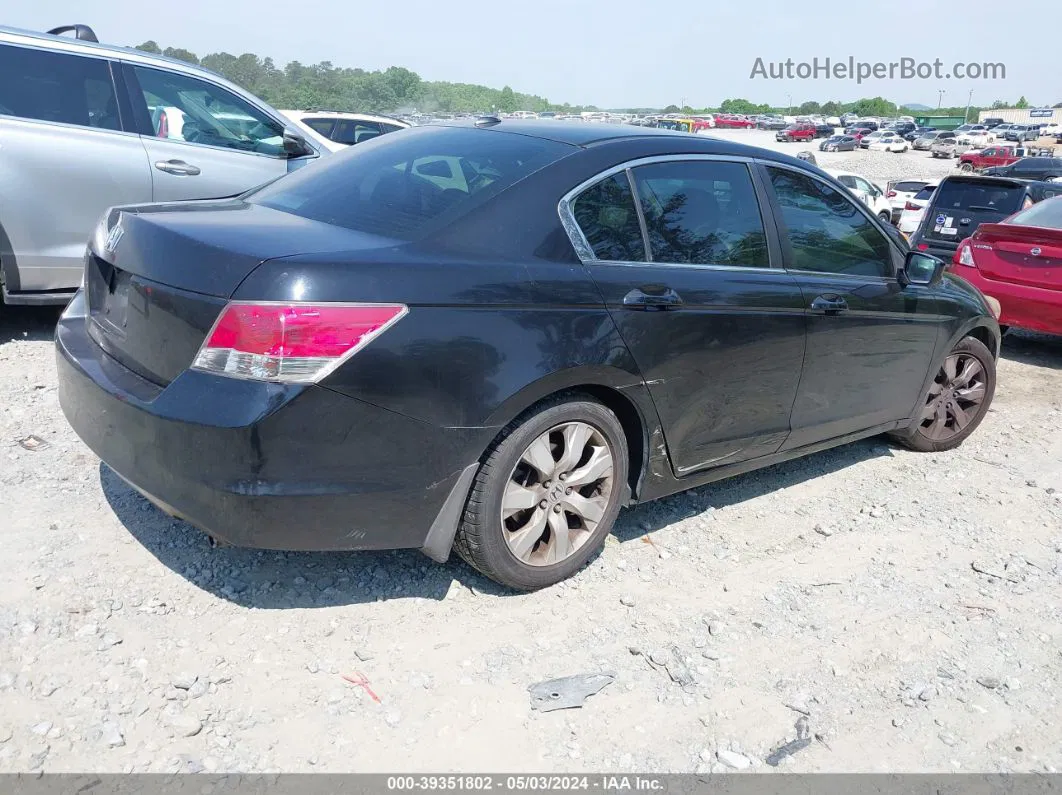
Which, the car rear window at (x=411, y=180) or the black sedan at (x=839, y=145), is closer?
the car rear window at (x=411, y=180)

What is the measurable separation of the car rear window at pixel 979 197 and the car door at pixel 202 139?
26.5 ft

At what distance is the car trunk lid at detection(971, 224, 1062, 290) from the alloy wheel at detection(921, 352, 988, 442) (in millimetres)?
2628

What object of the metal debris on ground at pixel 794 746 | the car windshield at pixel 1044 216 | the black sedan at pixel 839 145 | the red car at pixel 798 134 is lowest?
the metal debris on ground at pixel 794 746

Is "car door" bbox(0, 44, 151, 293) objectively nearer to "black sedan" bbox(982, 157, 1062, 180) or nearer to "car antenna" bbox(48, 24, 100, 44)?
"car antenna" bbox(48, 24, 100, 44)

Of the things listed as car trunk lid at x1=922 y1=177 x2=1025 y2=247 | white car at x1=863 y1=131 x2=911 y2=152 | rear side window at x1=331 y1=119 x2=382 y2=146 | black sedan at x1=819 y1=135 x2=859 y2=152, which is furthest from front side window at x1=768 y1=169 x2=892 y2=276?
white car at x1=863 y1=131 x2=911 y2=152

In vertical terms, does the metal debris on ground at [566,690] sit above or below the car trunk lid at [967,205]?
below

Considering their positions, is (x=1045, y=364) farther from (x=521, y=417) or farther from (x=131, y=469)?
(x=131, y=469)

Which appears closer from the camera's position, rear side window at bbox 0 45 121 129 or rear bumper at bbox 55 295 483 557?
rear bumper at bbox 55 295 483 557

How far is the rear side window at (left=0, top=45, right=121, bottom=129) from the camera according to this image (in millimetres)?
5523

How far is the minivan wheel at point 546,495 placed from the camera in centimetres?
304

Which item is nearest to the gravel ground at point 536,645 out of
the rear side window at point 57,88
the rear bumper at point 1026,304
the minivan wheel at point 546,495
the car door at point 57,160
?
the minivan wheel at point 546,495

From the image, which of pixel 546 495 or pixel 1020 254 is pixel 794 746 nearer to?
pixel 546 495

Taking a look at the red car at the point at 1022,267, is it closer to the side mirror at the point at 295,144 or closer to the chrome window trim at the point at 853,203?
the chrome window trim at the point at 853,203

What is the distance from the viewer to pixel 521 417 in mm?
3057
